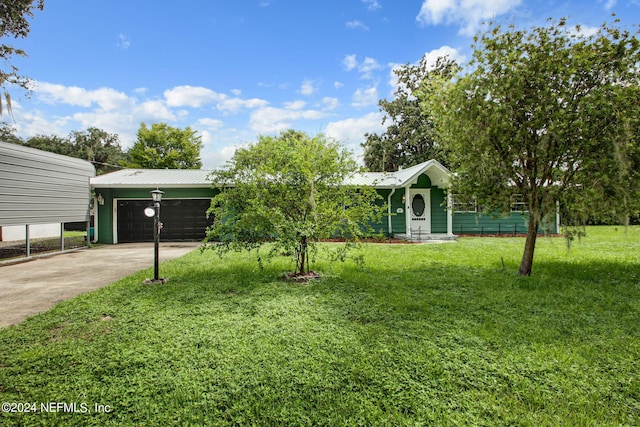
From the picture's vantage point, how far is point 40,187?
28.2 ft

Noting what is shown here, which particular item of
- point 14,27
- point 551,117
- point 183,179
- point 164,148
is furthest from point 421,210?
point 164,148

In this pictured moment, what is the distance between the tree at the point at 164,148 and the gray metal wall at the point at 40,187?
1730 centimetres

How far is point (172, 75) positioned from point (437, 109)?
38.9 feet

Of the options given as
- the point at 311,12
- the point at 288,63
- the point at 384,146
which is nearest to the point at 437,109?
the point at 311,12

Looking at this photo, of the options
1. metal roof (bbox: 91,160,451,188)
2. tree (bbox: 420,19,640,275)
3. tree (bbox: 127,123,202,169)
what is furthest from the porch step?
tree (bbox: 127,123,202,169)

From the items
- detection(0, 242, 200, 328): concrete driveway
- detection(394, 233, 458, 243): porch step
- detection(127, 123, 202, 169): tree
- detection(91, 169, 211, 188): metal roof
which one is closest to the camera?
detection(0, 242, 200, 328): concrete driveway

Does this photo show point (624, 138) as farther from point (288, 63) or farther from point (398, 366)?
point (288, 63)

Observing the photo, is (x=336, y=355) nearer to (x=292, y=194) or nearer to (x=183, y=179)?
(x=292, y=194)

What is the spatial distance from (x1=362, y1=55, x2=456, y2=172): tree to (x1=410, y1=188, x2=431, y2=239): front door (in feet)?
30.4

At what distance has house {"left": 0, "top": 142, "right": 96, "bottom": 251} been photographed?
7648 mm

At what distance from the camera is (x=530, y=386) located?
2.19 m

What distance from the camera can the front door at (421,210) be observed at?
1234 centimetres

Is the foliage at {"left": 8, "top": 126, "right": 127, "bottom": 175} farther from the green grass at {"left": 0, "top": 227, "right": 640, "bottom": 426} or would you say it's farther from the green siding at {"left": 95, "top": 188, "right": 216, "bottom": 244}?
the green grass at {"left": 0, "top": 227, "right": 640, "bottom": 426}

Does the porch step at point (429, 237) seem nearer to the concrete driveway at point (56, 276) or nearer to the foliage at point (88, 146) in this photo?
the concrete driveway at point (56, 276)
